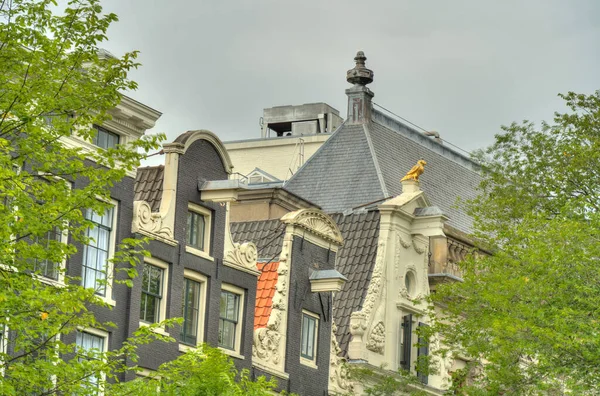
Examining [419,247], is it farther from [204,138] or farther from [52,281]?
[52,281]

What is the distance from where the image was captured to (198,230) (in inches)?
1601

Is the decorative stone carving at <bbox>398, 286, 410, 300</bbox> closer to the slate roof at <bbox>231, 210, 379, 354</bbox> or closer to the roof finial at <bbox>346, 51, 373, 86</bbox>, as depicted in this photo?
the slate roof at <bbox>231, 210, 379, 354</bbox>

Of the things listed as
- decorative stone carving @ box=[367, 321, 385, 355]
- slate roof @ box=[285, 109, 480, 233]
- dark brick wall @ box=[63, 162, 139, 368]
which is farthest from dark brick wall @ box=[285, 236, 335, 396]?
slate roof @ box=[285, 109, 480, 233]

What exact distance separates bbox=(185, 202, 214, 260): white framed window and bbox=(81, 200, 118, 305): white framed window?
3.16m

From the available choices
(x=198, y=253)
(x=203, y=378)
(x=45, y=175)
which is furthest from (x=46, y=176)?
(x=198, y=253)

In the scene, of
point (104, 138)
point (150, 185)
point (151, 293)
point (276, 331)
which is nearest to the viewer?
point (104, 138)

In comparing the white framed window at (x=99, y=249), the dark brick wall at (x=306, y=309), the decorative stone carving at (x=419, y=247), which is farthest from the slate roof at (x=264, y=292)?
the white framed window at (x=99, y=249)

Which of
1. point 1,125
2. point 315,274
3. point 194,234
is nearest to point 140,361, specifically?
point 194,234

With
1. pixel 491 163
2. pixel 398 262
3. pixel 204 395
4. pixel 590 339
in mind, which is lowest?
pixel 204 395

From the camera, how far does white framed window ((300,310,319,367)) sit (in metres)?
43.8

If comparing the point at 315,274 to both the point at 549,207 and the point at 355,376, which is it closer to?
the point at 355,376

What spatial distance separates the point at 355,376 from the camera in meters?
A: 45.8

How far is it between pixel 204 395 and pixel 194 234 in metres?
8.35

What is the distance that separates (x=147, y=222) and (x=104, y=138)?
89.7 inches
